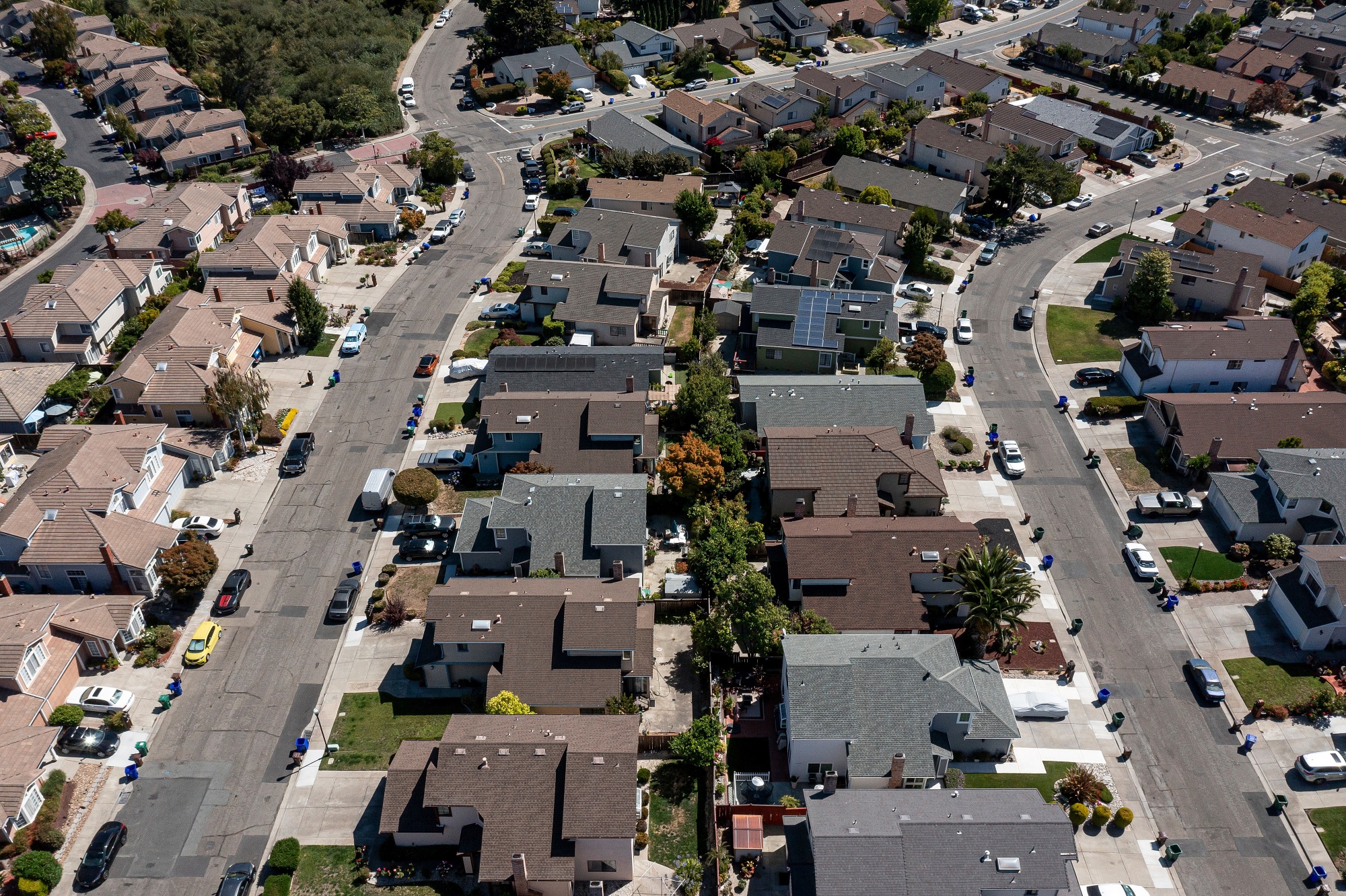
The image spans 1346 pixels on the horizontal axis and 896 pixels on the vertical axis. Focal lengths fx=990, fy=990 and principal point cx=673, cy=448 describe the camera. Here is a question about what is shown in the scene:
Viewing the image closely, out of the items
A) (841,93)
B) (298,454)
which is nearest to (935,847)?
(298,454)

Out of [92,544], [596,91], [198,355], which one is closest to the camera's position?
[92,544]

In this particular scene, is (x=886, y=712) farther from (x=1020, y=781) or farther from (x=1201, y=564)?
(x=1201, y=564)

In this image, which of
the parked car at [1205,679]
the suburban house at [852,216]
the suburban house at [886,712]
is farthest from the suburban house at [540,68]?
the parked car at [1205,679]

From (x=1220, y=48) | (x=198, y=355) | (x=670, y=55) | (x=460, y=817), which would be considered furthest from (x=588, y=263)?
(x=1220, y=48)

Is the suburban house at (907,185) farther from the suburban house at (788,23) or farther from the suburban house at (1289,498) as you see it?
the suburban house at (788,23)

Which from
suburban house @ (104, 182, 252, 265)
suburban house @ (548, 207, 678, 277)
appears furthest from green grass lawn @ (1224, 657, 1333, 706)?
suburban house @ (104, 182, 252, 265)

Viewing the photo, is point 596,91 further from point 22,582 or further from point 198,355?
point 22,582

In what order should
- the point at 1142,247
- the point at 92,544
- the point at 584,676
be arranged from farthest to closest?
the point at 1142,247 → the point at 92,544 → the point at 584,676
